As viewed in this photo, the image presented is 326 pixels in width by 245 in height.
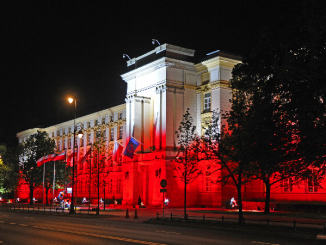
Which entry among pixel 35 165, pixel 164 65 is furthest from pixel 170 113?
pixel 35 165

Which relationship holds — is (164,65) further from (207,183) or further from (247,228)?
(247,228)

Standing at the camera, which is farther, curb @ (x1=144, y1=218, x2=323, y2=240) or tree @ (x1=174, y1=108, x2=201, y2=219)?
tree @ (x1=174, y1=108, x2=201, y2=219)

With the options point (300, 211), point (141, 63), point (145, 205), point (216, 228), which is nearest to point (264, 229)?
point (216, 228)

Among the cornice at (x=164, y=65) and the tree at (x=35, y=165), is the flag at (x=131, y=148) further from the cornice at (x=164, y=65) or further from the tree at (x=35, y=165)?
the tree at (x=35, y=165)

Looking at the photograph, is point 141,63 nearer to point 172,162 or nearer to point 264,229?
point 172,162

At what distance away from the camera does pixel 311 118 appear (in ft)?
68.7

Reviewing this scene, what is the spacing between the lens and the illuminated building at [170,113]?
53.2 metres

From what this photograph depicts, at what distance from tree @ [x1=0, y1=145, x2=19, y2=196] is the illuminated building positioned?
2874cm

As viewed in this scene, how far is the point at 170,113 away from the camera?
56.2m

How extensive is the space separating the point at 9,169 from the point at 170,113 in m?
42.9

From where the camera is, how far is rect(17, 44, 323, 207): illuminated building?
53250 mm

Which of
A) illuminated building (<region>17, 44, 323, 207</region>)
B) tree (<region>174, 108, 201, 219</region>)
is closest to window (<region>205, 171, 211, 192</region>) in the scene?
illuminated building (<region>17, 44, 323, 207</region>)

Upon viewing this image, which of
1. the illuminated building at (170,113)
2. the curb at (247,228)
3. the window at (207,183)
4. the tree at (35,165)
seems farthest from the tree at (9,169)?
the curb at (247,228)

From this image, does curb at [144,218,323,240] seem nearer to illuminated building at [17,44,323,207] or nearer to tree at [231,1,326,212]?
tree at [231,1,326,212]
